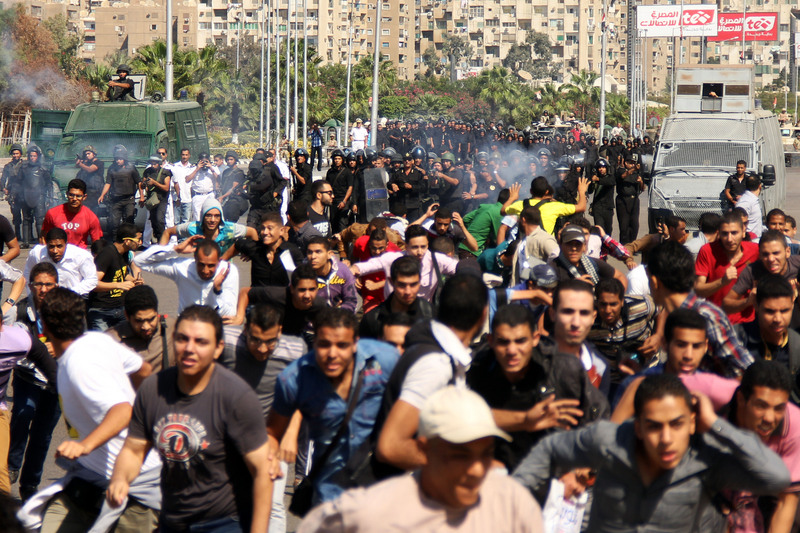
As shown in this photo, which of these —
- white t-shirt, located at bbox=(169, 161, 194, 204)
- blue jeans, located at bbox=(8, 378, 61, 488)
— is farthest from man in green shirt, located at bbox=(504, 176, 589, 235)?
white t-shirt, located at bbox=(169, 161, 194, 204)

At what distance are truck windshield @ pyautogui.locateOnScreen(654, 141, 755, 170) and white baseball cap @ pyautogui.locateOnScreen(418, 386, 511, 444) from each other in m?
18.0

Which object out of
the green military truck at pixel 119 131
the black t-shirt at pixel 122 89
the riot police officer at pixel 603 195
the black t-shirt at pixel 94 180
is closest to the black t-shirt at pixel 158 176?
the black t-shirt at pixel 94 180

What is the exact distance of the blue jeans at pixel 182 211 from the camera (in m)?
18.9

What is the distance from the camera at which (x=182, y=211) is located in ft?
62.4

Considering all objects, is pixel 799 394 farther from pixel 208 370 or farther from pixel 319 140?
pixel 319 140

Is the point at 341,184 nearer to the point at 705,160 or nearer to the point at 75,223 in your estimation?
the point at 75,223

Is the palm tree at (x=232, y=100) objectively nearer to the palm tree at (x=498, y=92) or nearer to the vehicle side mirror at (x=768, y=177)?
the palm tree at (x=498, y=92)

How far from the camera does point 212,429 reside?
432cm

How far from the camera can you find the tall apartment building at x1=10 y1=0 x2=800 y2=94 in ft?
408

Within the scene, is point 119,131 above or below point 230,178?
above

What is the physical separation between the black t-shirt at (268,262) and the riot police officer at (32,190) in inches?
385

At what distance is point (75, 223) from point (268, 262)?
111 inches

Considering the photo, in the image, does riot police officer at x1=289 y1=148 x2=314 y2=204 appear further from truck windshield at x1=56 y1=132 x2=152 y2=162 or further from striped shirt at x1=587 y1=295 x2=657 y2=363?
striped shirt at x1=587 y1=295 x2=657 y2=363

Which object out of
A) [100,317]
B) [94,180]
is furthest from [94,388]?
[94,180]
